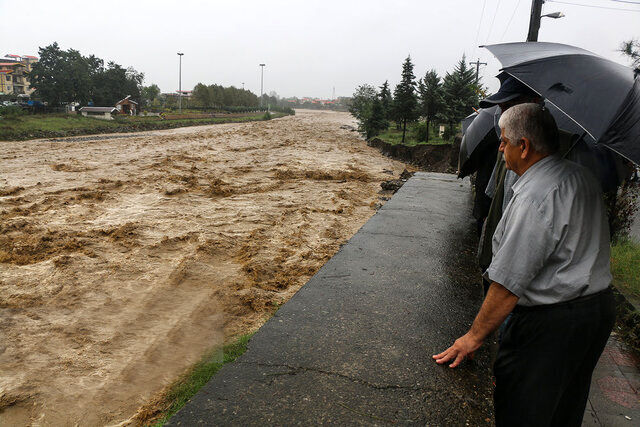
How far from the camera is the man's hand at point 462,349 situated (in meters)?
1.80

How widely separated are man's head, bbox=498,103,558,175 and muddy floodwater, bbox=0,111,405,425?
10.7 feet

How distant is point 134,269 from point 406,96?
24.2 metres

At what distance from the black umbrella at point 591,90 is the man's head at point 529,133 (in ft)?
0.32

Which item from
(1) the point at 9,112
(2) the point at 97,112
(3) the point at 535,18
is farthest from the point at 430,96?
(2) the point at 97,112

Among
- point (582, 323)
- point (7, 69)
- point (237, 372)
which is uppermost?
point (7, 69)

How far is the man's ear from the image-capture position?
1649 millimetres

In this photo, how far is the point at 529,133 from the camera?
5.40 feet

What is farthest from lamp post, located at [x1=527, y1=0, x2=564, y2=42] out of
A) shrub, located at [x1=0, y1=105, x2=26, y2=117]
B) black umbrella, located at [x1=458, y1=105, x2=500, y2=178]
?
shrub, located at [x1=0, y1=105, x2=26, y2=117]

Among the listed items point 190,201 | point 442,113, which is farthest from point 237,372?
point 442,113

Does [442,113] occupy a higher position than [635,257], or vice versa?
[442,113]

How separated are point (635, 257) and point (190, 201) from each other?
30.2ft

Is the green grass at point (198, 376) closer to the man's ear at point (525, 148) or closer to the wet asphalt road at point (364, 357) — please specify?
the wet asphalt road at point (364, 357)

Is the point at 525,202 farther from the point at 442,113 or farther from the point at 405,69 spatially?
the point at 405,69

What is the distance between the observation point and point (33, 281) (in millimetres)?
5727
